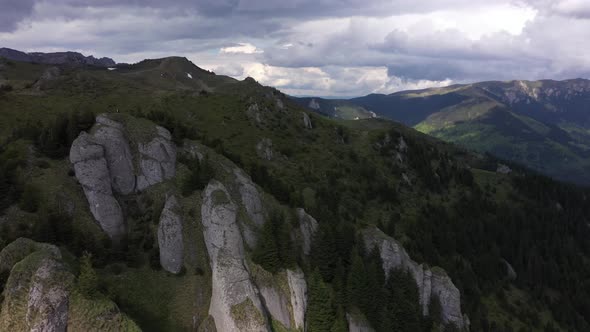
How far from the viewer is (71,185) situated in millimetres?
53688

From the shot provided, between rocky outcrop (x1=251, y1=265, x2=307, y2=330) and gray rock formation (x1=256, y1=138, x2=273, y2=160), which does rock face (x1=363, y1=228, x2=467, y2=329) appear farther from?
gray rock formation (x1=256, y1=138, x2=273, y2=160)

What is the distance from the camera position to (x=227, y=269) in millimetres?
46844

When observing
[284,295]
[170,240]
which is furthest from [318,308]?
[170,240]

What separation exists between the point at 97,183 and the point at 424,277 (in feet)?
215

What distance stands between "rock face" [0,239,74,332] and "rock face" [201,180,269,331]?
1645 cm

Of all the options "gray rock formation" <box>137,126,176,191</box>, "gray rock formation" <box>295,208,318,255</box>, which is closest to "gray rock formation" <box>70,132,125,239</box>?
"gray rock formation" <box>137,126,176,191</box>

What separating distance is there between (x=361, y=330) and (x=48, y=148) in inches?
2206

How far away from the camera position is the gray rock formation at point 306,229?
6170 cm

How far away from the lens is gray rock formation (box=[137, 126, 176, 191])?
5812cm

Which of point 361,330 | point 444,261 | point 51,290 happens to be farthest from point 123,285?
point 444,261

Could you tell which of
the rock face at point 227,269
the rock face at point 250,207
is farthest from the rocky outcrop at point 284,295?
the rock face at point 250,207

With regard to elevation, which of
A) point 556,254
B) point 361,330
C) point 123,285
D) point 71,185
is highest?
point 71,185

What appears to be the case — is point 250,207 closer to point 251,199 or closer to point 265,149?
point 251,199

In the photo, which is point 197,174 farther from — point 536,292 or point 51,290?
point 536,292
